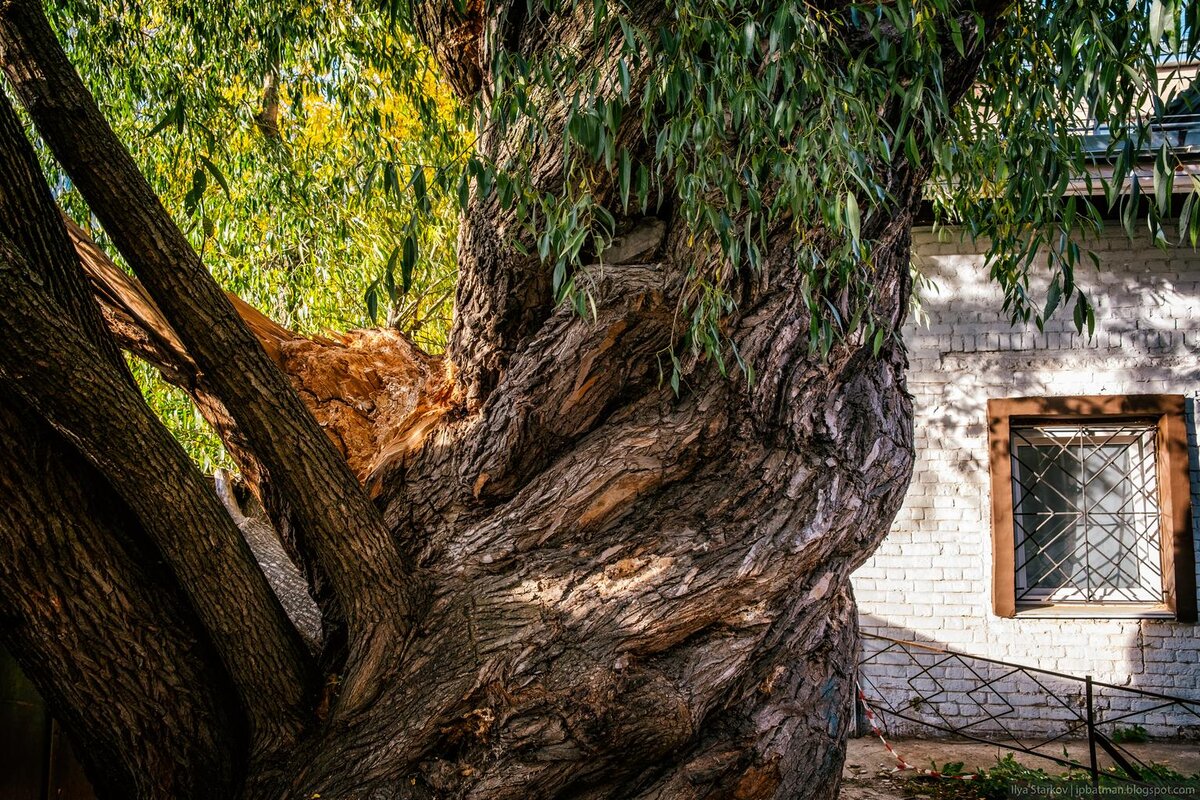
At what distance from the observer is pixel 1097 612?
685 centimetres

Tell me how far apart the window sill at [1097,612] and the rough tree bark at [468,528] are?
13.7 ft

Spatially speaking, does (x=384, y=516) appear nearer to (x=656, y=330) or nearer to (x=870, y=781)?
(x=656, y=330)

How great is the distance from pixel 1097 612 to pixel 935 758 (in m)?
1.64

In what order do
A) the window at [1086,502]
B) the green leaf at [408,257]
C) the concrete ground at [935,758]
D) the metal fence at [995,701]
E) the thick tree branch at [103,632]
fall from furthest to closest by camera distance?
the window at [1086,502], the metal fence at [995,701], the concrete ground at [935,758], the thick tree branch at [103,632], the green leaf at [408,257]

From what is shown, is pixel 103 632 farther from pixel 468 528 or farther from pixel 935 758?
pixel 935 758

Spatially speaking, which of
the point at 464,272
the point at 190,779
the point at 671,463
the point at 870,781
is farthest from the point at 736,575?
the point at 870,781

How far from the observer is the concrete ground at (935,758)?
19.4 ft

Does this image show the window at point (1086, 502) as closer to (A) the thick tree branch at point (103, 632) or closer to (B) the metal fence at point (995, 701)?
(B) the metal fence at point (995, 701)

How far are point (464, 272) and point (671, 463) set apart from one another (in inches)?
42.2

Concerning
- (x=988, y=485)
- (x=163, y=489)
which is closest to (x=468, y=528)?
(x=163, y=489)

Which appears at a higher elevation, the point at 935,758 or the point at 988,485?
the point at 988,485

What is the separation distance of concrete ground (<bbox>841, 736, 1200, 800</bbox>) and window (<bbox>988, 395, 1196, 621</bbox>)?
0.94 meters

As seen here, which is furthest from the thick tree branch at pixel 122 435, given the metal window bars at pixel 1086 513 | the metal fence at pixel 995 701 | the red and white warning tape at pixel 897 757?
the metal window bars at pixel 1086 513

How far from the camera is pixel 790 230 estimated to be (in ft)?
10.3
